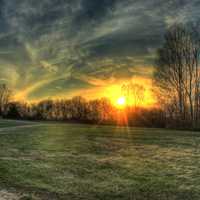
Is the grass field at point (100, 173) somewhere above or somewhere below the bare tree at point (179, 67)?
below

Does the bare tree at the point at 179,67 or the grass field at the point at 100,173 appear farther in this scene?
the bare tree at the point at 179,67

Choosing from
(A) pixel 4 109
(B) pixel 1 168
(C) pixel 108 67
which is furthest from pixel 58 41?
(A) pixel 4 109

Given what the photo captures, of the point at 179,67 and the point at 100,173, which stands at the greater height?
the point at 179,67

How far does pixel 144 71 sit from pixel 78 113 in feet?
114

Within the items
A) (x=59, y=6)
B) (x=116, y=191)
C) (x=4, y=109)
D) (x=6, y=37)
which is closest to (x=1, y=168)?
(x=116, y=191)

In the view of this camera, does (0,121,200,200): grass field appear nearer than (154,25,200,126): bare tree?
Yes

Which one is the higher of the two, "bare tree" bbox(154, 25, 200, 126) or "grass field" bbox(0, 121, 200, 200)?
"bare tree" bbox(154, 25, 200, 126)

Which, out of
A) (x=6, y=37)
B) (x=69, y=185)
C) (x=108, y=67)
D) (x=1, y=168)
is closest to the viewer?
(x=69, y=185)

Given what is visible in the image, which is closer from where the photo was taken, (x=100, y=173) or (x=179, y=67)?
(x=100, y=173)

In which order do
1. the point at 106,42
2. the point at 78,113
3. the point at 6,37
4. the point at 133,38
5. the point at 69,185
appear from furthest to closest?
1. the point at 78,113
2. the point at 106,42
3. the point at 133,38
4. the point at 6,37
5. the point at 69,185

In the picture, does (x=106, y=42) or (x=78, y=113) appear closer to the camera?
(x=106, y=42)

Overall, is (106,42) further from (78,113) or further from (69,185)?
(78,113)

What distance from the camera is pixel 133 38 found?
28.6 metres

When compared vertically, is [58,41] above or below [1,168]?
above
